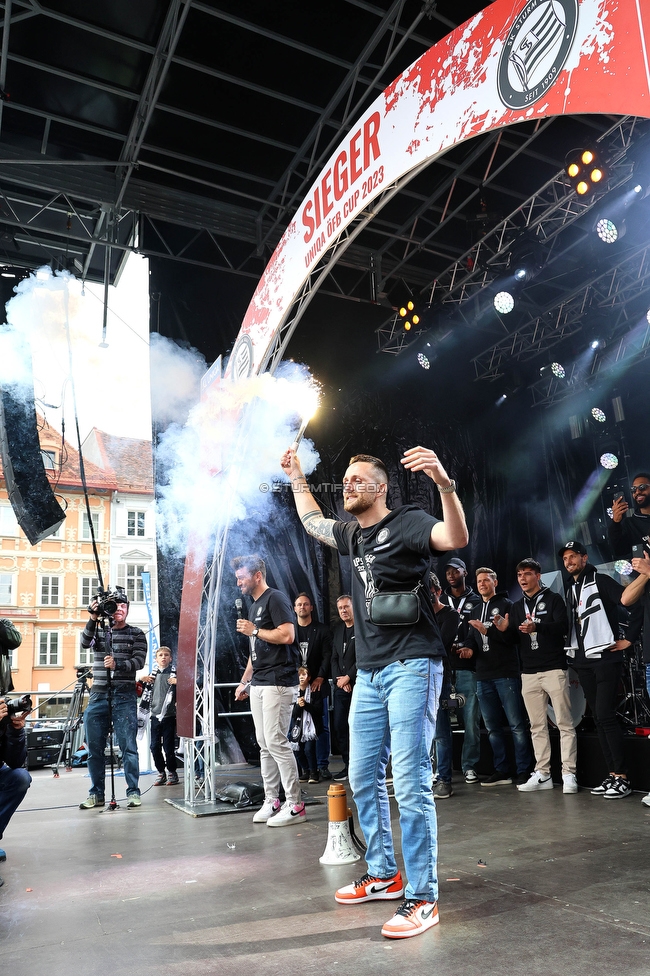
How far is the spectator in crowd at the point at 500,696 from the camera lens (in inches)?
227

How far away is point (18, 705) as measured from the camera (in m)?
3.58

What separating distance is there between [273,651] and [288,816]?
1068 mm

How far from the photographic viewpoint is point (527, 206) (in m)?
8.59

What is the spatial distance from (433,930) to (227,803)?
3.53m

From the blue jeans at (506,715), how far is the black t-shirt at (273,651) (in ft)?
6.43

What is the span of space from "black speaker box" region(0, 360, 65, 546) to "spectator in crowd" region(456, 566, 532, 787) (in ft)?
18.5

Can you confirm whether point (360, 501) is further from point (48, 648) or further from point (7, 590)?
point (48, 648)

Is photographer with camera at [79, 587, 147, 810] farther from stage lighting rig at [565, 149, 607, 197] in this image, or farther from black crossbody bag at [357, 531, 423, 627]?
stage lighting rig at [565, 149, 607, 197]

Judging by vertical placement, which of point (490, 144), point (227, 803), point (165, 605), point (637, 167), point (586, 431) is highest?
point (490, 144)

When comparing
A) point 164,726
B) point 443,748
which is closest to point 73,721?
point 164,726

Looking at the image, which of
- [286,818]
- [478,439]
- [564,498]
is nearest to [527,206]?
[478,439]

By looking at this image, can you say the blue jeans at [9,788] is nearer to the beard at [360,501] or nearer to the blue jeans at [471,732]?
the beard at [360,501]

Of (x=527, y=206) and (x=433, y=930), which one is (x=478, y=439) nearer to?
(x=527, y=206)

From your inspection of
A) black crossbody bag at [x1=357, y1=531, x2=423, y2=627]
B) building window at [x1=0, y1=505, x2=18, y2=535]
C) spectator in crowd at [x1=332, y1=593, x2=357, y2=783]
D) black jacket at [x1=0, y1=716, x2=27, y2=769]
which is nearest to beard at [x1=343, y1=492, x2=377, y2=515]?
black crossbody bag at [x1=357, y1=531, x2=423, y2=627]
